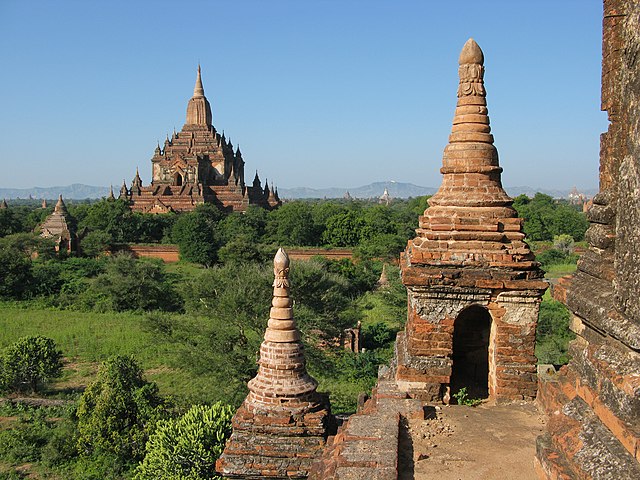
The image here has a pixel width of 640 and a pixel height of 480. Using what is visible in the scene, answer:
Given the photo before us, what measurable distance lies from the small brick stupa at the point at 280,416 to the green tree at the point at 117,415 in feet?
22.0


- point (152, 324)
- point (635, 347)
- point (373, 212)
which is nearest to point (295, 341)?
point (635, 347)

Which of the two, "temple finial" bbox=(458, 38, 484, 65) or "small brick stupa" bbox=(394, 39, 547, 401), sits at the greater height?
"temple finial" bbox=(458, 38, 484, 65)

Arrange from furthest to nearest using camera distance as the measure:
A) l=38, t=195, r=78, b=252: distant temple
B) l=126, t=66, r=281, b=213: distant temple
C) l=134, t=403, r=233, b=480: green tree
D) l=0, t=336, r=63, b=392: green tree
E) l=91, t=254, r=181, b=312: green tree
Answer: l=126, t=66, r=281, b=213: distant temple → l=38, t=195, r=78, b=252: distant temple → l=91, t=254, r=181, b=312: green tree → l=0, t=336, r=63, b=392: green tree → l=134, t=403, r=233, b=480: green tree

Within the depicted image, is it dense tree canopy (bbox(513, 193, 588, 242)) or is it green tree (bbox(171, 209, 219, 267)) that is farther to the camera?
dense tree canopy (bbox(513, 193, 588, 242))

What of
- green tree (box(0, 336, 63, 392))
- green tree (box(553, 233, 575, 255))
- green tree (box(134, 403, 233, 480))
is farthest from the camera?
green tree (box(553, 233, 575, 255))

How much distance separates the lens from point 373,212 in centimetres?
5691

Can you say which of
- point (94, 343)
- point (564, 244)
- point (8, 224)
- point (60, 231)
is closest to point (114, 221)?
point (60, 231)

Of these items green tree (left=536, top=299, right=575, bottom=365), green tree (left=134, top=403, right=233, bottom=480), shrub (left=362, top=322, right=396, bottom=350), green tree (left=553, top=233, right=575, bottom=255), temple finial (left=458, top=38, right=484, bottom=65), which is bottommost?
shrub (left=362, top=322, right=396, bottom=350)

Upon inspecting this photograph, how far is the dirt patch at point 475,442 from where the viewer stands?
481 cm

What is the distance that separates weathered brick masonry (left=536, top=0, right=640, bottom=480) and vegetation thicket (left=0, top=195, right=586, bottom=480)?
808 cm

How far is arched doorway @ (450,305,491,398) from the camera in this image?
7738 millimetres

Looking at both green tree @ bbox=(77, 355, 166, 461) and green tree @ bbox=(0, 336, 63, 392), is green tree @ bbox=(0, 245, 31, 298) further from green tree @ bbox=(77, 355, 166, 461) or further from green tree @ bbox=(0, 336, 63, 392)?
green tree @ bbox=(77, 355, 166, 461)

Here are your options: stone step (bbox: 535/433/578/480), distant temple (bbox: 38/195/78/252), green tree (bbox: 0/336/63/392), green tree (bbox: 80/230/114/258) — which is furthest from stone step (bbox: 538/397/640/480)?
green tree (bbox: 80/230/114/258)

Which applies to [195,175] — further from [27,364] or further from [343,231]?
[27,364]
